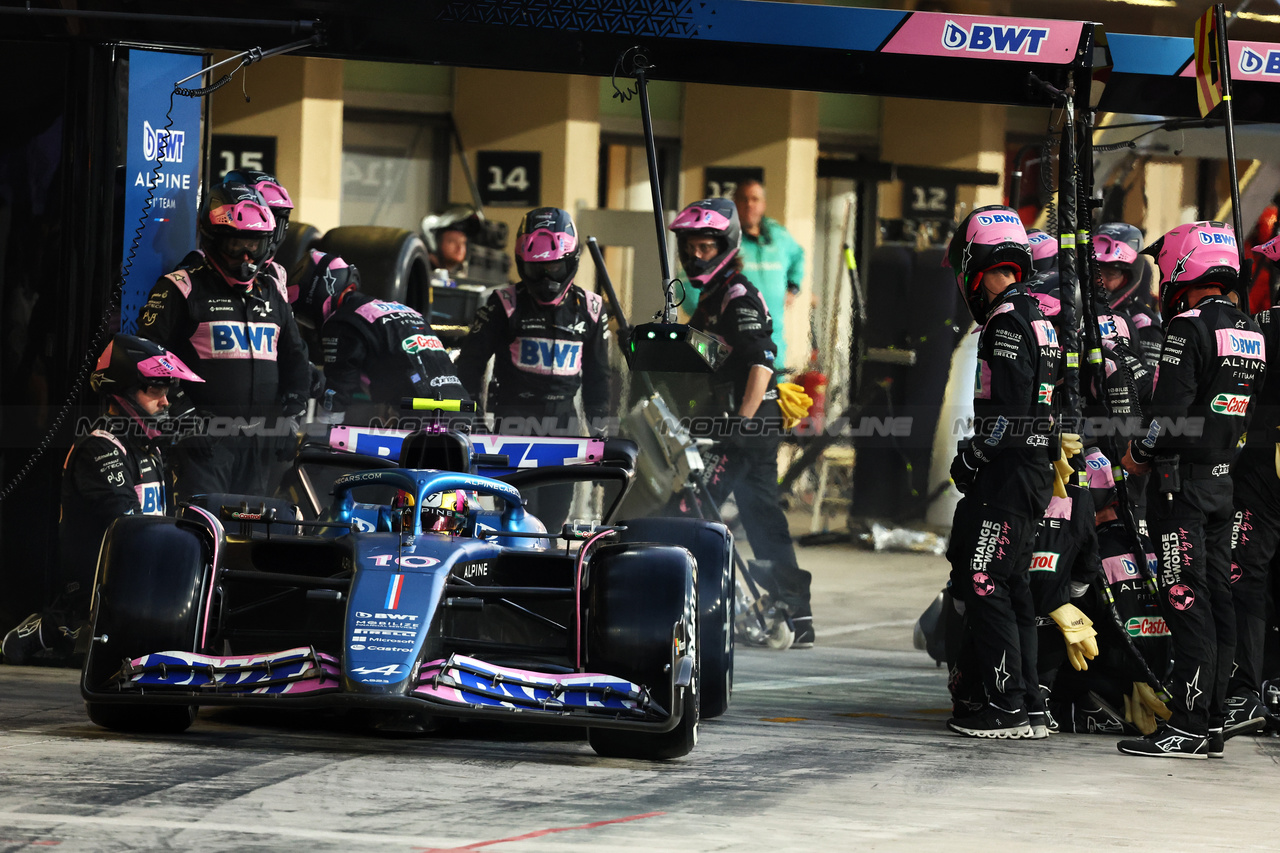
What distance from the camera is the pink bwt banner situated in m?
8.27

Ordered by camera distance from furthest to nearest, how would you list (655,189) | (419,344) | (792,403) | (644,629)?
(792,403), (419,344), (655,189), (644,629)

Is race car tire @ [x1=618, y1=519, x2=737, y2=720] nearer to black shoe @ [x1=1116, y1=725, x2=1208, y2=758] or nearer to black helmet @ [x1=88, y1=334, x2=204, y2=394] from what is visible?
black shoe @ [x1=1116, y1=725, x2=1208, y2=758]

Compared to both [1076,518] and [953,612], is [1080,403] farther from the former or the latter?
[953,612]

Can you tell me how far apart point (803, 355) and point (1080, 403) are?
6429 mm

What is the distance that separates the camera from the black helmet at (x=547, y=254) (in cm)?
967

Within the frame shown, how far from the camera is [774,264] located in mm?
13344

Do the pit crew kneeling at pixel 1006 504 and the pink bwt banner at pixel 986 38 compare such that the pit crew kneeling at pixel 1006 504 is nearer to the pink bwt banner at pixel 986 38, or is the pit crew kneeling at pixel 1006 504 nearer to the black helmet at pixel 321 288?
the pink bwt banner at pixel 986 38

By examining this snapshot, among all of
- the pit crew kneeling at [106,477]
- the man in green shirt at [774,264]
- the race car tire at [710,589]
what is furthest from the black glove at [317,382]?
the man in green shirt at [774,264]

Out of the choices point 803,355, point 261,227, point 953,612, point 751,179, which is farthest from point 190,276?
point 751,179

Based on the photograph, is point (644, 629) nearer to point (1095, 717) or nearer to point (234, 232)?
point (1095, 717)

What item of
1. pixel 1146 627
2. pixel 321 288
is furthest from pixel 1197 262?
pixel 321 288

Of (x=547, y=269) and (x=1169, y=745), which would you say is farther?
(x=547, y=269)

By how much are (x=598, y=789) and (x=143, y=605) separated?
1.68 metres

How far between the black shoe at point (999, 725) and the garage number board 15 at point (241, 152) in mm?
8885
